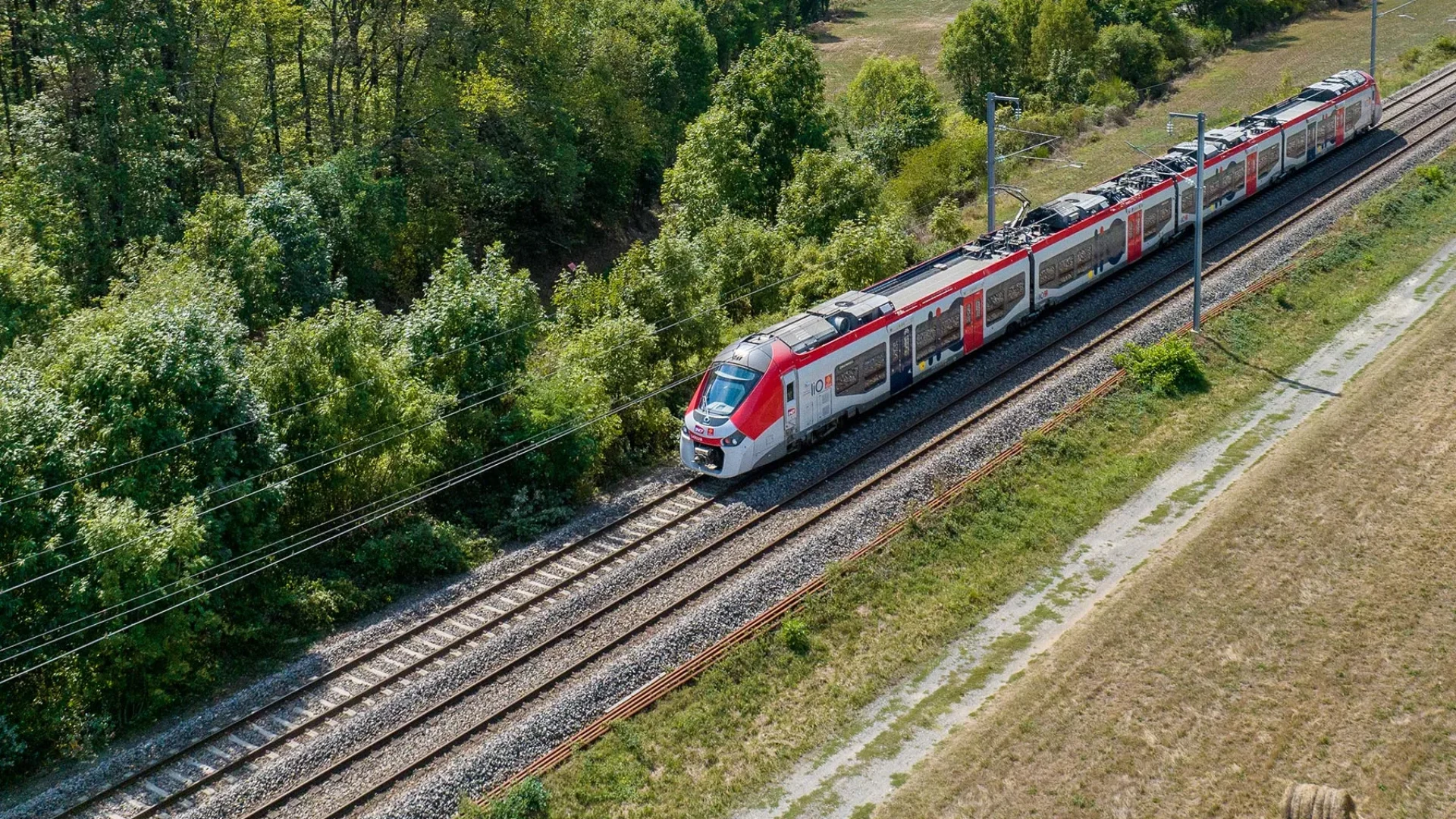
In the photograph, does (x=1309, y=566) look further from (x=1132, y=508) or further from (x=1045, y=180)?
(x=1045, y=180)

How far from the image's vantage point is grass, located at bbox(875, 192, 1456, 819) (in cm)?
1995

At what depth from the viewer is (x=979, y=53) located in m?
78.2

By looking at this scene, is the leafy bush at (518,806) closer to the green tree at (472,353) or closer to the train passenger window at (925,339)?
the green tree at (472,353)

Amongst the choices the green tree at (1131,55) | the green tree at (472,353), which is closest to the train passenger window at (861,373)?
the green tree at (472,353)

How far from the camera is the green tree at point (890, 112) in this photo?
63.5 m

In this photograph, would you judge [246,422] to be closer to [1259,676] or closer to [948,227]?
[1259,676]

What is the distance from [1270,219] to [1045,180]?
588 inches

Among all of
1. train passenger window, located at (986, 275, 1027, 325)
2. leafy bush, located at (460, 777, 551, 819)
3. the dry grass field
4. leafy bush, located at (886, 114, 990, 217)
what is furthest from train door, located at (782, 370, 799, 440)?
leafy bush, located at (886, 114, 990, 217)

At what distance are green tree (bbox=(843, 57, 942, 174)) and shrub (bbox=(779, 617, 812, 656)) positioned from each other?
128 feet

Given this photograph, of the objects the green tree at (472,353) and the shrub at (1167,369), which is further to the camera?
the shrub at (1167,369)

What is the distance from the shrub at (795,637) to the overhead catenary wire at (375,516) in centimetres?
849

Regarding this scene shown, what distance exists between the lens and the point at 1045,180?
195 feet

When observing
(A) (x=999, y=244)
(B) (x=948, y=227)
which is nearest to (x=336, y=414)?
(A) (x=999, y=244)

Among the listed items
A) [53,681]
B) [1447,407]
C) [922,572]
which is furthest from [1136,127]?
[53,681]
